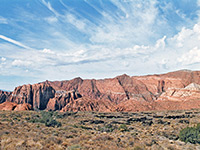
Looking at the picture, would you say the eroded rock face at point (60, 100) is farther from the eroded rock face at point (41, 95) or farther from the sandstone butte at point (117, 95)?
the eroded rock face at point (41, 95)

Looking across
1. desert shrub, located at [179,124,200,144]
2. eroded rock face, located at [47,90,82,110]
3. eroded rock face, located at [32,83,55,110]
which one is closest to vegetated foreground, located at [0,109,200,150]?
desert shrub, located at [179,124,200,144]

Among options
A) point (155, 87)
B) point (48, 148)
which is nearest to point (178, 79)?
point (155, 87)

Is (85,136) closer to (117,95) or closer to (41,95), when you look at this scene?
(41,95)

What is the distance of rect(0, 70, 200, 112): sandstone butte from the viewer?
79.3m

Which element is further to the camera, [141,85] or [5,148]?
[141,85]

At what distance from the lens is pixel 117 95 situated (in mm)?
126438

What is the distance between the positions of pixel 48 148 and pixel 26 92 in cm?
8628

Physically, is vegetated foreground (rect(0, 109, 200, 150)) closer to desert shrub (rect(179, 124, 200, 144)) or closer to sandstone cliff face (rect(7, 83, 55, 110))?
desert shrub (rect(179, 124, 200, 144))

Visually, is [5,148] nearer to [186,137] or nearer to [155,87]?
[186,137]

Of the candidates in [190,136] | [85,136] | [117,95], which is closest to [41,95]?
[117,95]

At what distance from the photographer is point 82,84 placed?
499 feet

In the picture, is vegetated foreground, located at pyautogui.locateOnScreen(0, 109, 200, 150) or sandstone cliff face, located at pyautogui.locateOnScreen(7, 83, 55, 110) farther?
sandstone cliff face, located at pyautogui.locateOnScreen(7, 83, 55, 110)

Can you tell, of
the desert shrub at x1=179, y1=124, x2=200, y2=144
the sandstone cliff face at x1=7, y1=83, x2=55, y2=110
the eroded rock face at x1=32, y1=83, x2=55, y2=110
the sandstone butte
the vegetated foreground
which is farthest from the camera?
the eroded rock face at x1=32, y1=83, x2=55, y2=110

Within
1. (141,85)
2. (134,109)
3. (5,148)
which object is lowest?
(134,109)
